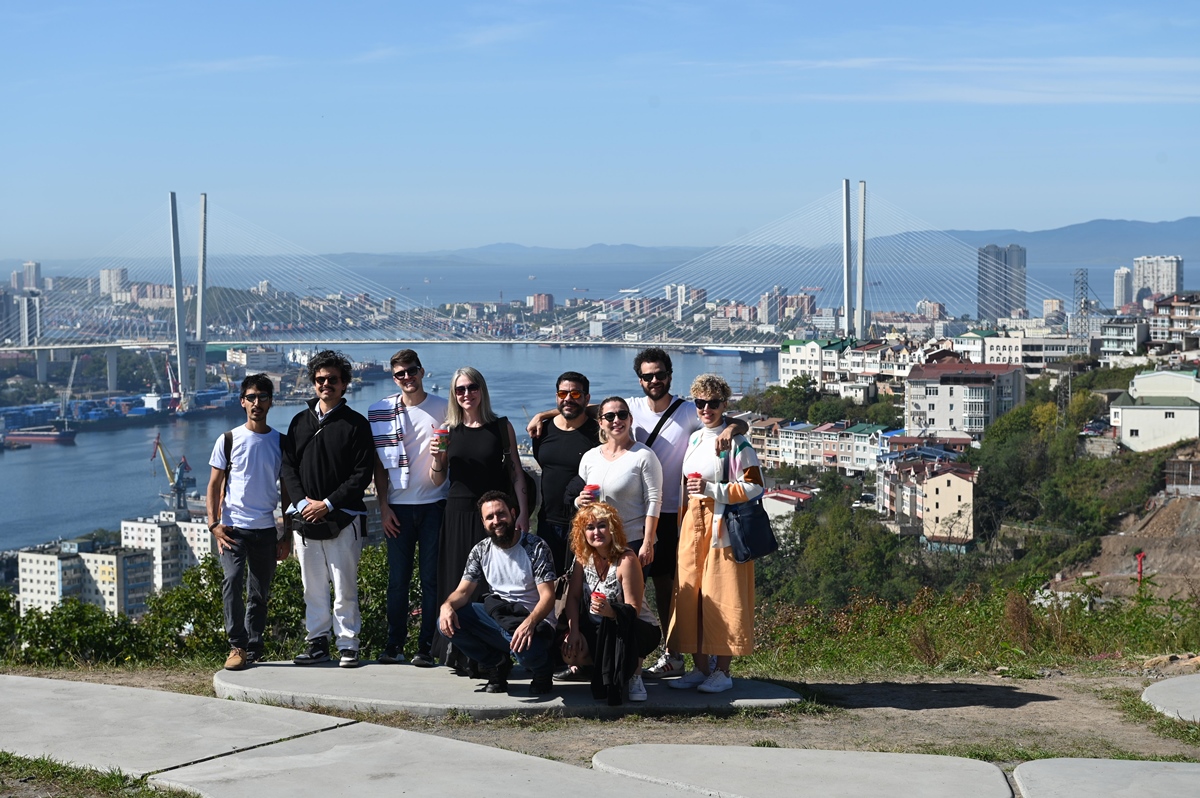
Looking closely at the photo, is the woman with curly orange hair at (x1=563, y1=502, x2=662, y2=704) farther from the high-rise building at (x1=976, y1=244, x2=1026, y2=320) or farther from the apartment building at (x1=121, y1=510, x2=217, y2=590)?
the high-rise building at (x1=976, y1=244, x2=1026, y2=320)

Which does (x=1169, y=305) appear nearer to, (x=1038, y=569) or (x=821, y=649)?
(x=1038, y=569)

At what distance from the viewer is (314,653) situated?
3027 mm

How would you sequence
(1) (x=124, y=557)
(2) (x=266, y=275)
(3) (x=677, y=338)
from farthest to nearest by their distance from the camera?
(2) (x=266, y=275) → (3) (x=677, y=338) → (1) (x=124, y=557)

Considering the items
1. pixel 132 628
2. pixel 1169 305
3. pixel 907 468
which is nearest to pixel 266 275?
pixel 1169 305

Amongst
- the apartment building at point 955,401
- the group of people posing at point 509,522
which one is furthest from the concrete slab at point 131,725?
the apartment building at point 955,401

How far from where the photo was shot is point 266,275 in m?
45.8

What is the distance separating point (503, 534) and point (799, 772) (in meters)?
0.75

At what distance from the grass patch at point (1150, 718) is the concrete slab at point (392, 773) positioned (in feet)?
3.33

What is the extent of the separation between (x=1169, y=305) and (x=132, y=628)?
34811mm

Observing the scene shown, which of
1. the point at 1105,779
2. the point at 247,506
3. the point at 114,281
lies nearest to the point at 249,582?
the point at 247,506

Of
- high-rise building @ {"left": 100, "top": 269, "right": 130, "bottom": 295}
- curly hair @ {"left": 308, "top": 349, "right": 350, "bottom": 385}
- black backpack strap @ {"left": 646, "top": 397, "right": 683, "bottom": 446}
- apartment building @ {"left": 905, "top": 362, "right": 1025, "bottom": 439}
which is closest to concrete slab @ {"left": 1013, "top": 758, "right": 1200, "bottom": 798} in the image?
black backpack strap @ {"left": 646, "top": 397, "right": 683, "bottom": 446}

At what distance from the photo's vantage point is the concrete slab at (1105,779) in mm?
2141

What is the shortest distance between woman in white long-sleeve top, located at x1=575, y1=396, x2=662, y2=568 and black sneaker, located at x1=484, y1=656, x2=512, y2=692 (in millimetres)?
325

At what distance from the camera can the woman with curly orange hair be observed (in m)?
2.64
